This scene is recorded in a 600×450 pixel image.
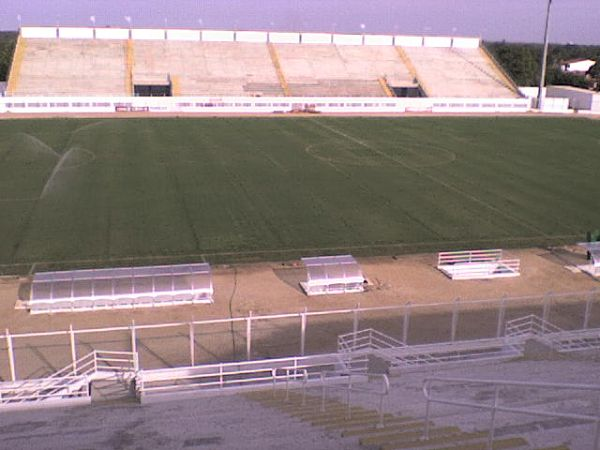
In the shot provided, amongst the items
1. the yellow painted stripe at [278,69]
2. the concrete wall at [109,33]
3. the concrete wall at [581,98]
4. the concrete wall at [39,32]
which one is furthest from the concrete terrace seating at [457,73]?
the concrete wall at [39,32]

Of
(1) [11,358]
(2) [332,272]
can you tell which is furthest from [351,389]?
(2) [332,272]

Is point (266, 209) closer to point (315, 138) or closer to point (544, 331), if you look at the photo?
point (544, 331)

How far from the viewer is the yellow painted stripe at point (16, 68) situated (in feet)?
220

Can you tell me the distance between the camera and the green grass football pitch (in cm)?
2522

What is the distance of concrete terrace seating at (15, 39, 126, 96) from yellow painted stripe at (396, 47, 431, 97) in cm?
3414

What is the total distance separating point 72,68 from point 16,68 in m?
5.73

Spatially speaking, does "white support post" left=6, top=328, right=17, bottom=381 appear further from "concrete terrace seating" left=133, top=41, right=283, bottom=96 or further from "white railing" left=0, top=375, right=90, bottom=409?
"concrete terrace seating" left=133, top=41, right=283, bottom=96

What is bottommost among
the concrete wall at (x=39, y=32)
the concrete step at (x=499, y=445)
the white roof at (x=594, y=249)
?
Result: the white roof at (x=594, y=249)

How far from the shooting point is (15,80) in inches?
2714

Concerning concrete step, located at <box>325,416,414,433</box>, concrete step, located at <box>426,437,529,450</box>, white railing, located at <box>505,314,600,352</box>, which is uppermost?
concrete step, located at <box>426,437,529,450</box>

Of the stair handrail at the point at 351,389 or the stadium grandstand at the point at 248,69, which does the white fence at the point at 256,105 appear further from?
the stair handrail at the point at 351,389

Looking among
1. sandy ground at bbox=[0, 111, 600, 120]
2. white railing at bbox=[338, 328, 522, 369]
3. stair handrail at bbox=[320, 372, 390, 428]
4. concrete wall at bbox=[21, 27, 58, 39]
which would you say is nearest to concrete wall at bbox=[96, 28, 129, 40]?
concrete wall at bbox=[21, 27, 58, 39]

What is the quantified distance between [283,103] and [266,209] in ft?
129

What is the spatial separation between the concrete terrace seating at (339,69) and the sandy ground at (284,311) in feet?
174
